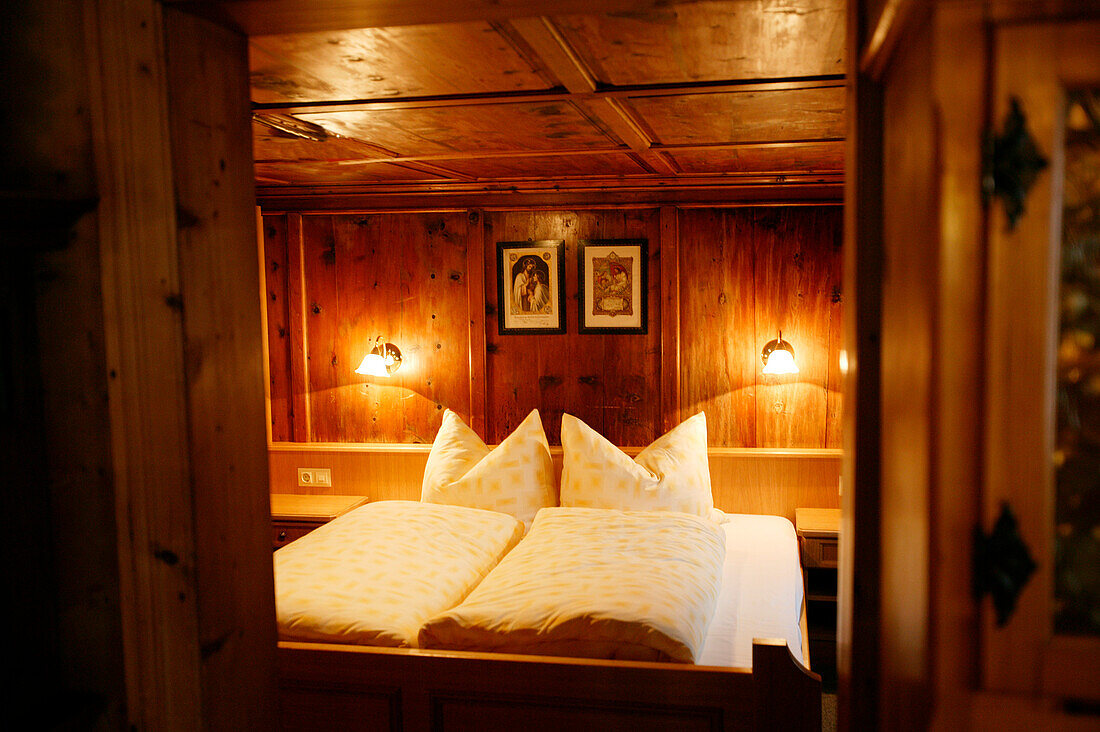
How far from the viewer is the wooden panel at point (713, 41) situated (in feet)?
4.82

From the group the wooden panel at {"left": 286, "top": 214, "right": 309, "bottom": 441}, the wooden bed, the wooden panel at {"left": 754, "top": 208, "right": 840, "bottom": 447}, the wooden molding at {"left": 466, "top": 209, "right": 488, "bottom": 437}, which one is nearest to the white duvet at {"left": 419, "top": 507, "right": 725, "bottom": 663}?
the wooden bed

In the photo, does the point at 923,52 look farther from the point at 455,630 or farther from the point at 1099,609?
the point at 455,630

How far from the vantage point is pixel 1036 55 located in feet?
2.46

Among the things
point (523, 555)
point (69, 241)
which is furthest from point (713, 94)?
point (523, 555)

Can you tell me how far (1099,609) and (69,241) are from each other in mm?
1431

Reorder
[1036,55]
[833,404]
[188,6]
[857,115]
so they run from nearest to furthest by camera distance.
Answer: [1036,55], [857,115], [188,6], [833,404]

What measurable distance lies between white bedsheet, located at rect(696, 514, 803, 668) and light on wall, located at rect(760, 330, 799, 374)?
776 mm

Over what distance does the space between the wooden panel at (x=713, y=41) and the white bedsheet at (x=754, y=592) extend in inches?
66.3

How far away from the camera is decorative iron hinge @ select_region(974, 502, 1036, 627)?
0.76m

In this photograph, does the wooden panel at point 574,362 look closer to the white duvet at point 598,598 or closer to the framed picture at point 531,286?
the framed picture at point 531,286

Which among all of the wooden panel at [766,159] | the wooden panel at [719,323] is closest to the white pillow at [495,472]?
the wooden panel at [719,323]

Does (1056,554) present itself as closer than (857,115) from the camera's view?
Yes

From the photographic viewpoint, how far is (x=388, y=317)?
4.42 metres

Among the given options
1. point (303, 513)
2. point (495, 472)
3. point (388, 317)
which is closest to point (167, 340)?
point (495, 472)
